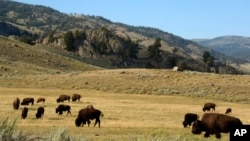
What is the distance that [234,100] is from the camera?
69562 millimetres

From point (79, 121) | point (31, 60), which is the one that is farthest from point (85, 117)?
point (31, 60)

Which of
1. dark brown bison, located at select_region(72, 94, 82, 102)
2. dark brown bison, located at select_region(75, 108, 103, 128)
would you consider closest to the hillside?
dark brown bison, located at select_region(72, 94, 82, 102)

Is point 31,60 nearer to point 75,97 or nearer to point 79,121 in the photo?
point 75,97

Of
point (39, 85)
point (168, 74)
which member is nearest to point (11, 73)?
point (39, 85)

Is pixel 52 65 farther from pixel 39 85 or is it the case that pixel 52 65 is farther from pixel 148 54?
pixel 148 54

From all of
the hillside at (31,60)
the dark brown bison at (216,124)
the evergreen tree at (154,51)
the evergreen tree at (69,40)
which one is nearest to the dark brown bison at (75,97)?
the dark brown bison at (216,124)

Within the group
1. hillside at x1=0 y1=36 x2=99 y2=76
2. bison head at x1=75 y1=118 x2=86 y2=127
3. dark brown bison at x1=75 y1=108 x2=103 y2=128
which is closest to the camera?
bison head at x1=75 y1=118 x2=86 y2=127

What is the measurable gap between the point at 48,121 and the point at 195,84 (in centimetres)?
5086

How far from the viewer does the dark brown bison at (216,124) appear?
2461 cm

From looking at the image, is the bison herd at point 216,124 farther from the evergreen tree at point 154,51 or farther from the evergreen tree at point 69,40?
the evergreen tree at point 154,51

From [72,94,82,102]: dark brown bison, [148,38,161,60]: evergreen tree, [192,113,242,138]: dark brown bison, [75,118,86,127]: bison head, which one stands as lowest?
[72,94,82,102]: dark brown bison

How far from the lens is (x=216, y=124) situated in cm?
2512

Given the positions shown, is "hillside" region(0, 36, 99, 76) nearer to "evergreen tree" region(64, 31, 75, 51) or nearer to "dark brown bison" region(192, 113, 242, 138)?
"evergreen tree" region(64, 31, 75, 51)

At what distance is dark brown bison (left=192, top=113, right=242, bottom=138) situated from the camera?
969 inches
